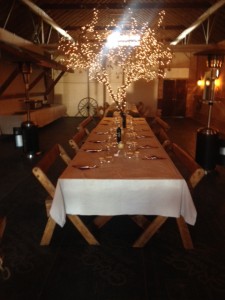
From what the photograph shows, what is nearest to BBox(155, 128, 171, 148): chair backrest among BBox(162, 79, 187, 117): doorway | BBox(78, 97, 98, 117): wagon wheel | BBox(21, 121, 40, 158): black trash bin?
BBox(21, 121, 40, 158): black trash bin

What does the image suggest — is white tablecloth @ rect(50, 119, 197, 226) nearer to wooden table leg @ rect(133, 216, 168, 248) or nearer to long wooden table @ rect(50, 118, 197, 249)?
long wooden table @ rect(50, 118, 197, 249)

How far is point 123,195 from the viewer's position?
224cm

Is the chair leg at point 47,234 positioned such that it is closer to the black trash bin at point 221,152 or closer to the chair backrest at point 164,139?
the chair backrest at point 164,139

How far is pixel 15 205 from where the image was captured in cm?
349

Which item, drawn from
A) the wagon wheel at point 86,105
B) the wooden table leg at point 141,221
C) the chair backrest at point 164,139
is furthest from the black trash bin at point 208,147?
the wagon wheel at point 86,105

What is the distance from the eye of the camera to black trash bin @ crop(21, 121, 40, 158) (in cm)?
582

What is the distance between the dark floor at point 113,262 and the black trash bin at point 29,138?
255 centimetres

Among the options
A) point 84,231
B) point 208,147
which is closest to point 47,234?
point 84,231

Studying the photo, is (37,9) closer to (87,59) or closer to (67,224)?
(87,59)

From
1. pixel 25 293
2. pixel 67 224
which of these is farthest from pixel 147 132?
pixel 25 293

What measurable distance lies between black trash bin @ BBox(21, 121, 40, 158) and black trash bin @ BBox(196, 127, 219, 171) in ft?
10.8

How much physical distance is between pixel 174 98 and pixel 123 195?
12.7 meters

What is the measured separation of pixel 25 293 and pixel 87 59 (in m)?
3.07

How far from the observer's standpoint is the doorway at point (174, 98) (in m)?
14.1
